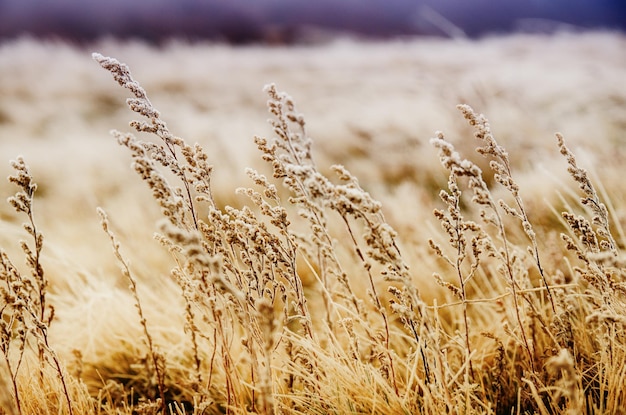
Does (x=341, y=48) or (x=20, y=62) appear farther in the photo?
(x=341, y=48)

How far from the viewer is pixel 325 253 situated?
1.27 meters

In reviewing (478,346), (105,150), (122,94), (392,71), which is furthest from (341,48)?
(478,346)

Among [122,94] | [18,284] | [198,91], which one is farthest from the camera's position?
[198,91]

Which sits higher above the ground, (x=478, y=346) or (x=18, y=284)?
(x=18, y=284)

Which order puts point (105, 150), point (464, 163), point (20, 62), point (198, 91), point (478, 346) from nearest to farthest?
point (464, 163) < point (478, 346) < point (105, 150) < point (198, 91) < point (20, 62)

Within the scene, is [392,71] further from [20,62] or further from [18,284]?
[18,284]

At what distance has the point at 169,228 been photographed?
37.9 inches

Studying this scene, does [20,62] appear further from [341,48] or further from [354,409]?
[354,409]

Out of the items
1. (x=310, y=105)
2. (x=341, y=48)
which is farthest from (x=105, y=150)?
(x=341, y=48)

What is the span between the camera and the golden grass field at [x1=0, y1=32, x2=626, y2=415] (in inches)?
51.9

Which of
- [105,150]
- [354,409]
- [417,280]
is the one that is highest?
[105,150]

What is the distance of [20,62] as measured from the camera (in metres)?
21.8

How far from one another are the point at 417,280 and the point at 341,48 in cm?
2991

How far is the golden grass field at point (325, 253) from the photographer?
1317mm
